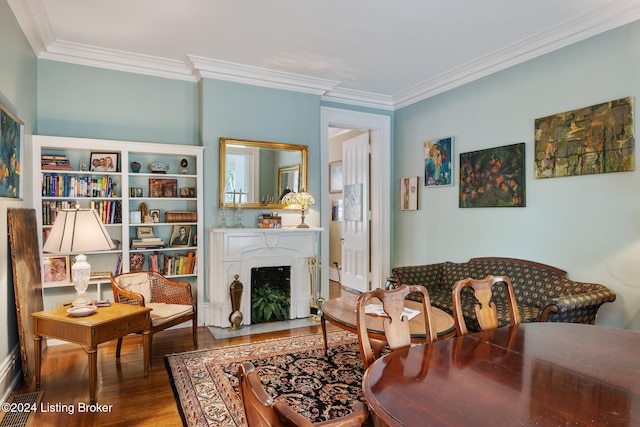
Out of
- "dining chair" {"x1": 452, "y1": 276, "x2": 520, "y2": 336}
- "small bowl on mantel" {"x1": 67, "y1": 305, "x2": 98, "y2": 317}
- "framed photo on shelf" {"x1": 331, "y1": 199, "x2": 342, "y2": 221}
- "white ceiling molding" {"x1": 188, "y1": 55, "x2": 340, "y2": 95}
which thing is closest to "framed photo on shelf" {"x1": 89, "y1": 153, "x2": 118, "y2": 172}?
"white ceiling molding" {"x1": 188, "y1": 55, "x2": 340, "y2": 95}

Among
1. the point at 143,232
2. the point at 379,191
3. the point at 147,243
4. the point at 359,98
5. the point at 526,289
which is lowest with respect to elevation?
the point at 526,289

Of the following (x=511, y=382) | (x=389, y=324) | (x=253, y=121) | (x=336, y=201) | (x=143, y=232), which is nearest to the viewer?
(x=511, y=382)

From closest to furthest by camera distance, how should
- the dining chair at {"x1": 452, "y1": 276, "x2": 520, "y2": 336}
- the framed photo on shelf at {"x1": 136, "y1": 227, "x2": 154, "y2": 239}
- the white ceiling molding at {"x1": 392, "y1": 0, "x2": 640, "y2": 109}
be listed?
the dining chair at {"x1": 452, "y1": 276, "x2": 520, "y2": 336} → the white ceiling molding at {"x1": 392, "y1": 0, "x2": 640, "y2": 109} → the framed photo on shelf at {"x1": 136, "y1": 227, "x2": 154, "y2": 239}

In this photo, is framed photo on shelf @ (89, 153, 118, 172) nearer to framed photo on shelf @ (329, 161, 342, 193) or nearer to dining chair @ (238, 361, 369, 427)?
dining chair @ (238, 361, 369, 427)

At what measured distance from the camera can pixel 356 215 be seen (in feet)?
20.3

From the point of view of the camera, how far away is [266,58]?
4.23 meters

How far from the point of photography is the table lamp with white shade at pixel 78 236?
2.68 m

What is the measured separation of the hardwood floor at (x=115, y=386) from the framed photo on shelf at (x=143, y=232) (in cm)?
105

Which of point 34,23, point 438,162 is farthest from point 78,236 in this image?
point 438,162

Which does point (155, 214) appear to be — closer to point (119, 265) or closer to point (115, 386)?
point (119, 265)

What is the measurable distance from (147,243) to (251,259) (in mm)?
1118

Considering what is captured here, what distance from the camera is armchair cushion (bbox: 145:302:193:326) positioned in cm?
330

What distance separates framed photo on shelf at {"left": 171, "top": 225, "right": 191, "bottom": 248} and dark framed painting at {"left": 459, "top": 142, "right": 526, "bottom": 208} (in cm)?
320

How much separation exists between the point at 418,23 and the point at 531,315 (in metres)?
2.70
